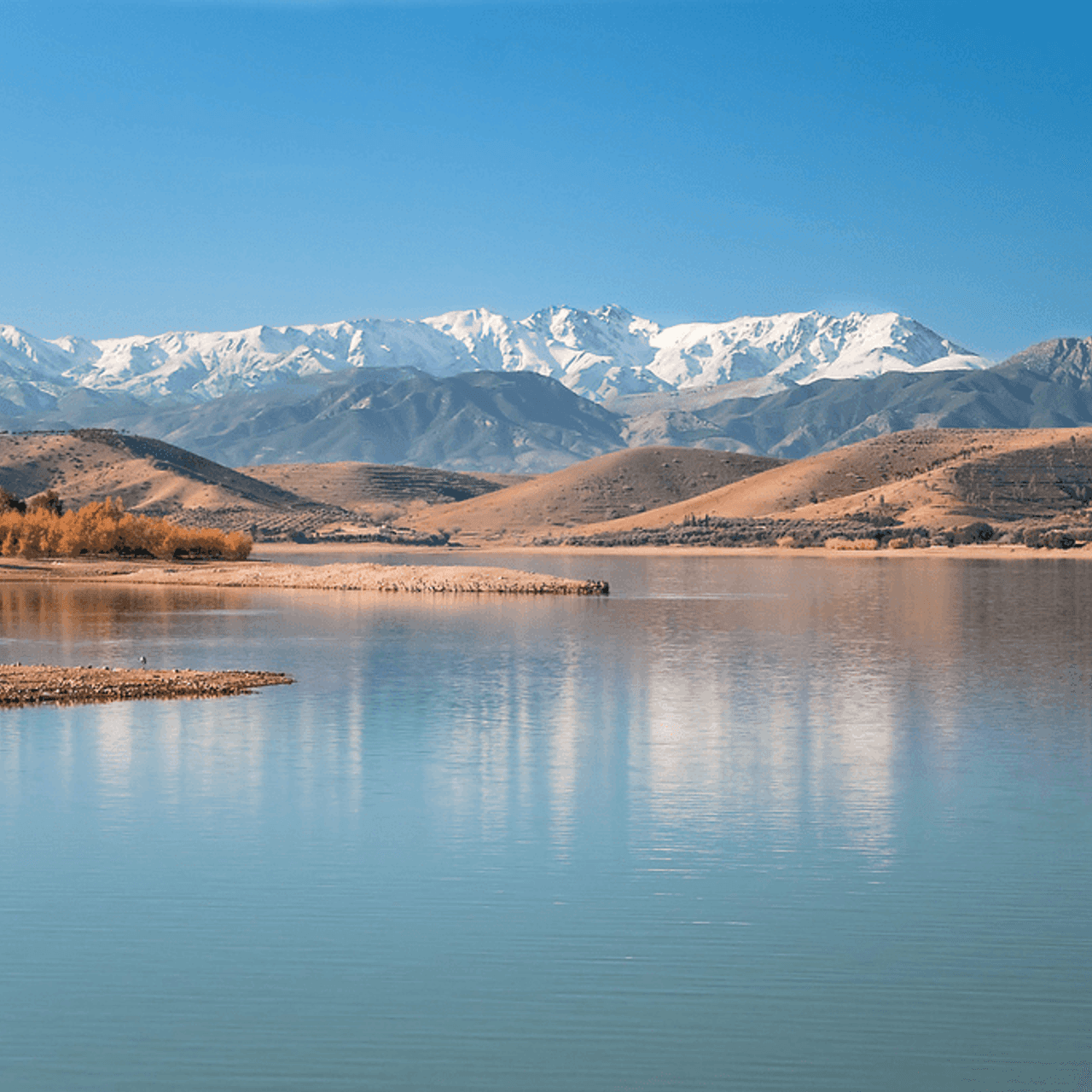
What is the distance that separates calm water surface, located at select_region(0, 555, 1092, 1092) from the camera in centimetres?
1225

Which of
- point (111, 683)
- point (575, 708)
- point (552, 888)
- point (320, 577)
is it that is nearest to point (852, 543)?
point (320, 577)

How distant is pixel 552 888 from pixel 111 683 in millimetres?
19842

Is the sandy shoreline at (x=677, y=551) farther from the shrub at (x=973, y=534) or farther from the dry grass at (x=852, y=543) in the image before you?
the shrub at (x=973, y=534)

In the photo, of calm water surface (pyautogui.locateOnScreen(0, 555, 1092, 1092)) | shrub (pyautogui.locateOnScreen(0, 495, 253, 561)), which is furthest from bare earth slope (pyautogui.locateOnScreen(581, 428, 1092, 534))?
calm water surface (pyautogui.locateOnScreen(0, 555, 1092, 1092))

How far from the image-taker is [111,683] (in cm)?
3381

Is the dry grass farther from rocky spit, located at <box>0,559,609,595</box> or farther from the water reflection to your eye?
the water reflection

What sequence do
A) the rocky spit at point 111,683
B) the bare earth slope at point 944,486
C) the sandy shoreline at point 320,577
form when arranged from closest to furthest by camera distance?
the rocky spit at point 111,683 → the sandy shoreline at point 320,577 → the bare earth slope at point 944,486

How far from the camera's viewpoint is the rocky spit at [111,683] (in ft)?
106

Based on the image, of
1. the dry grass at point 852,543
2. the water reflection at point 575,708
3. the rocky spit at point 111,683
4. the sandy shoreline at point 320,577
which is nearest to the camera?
the water reflection at point 575,708

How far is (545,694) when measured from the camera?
35531 mm

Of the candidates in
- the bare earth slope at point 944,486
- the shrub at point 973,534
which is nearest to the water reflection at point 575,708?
the shrub at point 973,534

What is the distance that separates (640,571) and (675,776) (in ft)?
306

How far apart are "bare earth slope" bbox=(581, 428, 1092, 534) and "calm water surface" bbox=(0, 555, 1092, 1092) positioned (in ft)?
421

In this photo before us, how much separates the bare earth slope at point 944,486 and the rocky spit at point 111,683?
412 feet
